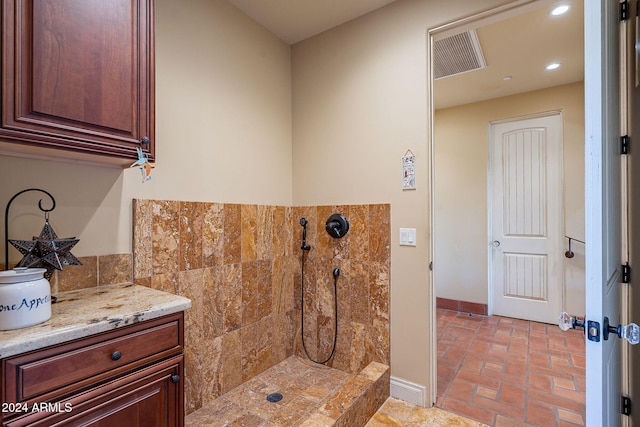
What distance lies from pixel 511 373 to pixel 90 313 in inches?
115

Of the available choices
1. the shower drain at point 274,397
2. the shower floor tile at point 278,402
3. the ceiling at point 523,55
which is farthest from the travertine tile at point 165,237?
the ceiling at point 523,55

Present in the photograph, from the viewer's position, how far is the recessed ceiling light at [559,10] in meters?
2.16

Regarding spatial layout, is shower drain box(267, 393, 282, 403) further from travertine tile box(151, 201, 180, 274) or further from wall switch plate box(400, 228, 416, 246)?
wall switch plate box(400, 228, 416, 246)

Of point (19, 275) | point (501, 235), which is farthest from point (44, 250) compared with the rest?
point (501, 235)

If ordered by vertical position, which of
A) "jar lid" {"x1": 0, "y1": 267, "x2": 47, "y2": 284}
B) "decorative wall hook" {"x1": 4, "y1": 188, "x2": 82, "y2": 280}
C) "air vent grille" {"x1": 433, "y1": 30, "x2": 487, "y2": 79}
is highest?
"air vent grille" {"x1": 433, "y1": 30, "x2": 487, "y2": 79}

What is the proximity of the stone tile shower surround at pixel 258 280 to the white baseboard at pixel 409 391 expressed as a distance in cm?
15

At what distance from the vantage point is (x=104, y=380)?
106 centimetres

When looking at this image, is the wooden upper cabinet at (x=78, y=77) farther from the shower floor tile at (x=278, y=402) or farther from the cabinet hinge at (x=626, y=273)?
the cabinet hinge at (x=626, y=273)

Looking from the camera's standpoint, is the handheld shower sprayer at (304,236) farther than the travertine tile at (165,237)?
Yes

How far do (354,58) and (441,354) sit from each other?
8.83 ft

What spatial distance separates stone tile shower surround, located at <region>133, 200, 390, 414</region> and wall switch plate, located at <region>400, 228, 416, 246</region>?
0.11 m

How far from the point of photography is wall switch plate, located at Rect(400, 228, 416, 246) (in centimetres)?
213

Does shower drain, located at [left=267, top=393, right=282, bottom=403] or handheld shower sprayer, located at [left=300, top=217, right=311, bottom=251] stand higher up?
handheld shower sprayer, located at [left=300, top=217, right=311, bottom=251]

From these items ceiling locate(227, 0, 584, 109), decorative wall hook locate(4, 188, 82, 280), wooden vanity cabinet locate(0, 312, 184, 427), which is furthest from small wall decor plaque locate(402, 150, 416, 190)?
decorative wall hook locate(4, 188, 82, 280)
